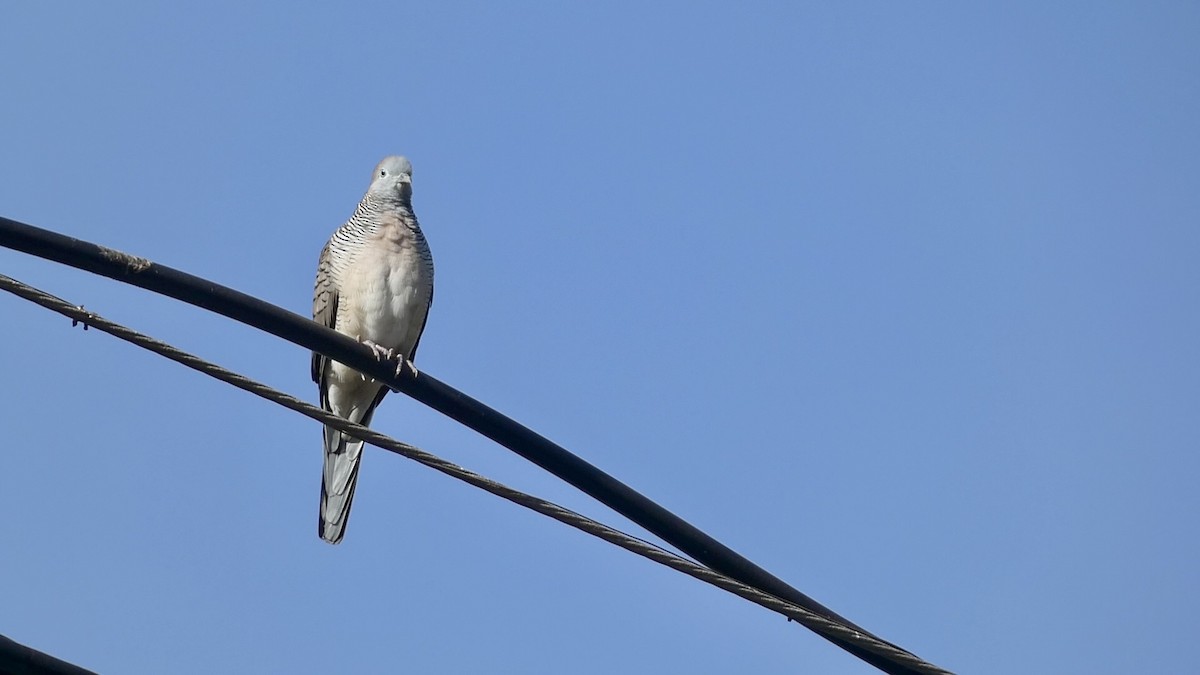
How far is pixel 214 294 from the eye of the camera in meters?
4.49

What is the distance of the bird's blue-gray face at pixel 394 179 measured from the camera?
9164 millimetres

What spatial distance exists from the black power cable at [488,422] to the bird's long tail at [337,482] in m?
3.30

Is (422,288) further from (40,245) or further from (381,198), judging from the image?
(40,245)

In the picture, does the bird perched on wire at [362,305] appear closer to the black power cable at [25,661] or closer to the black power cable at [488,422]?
the black power cable at [488,422]

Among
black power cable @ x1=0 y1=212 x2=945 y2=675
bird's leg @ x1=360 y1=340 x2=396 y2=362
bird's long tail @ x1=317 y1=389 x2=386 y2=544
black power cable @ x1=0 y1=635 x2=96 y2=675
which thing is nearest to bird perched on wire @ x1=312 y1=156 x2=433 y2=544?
bird's long tail @ x1=317 y1=389 x2=386 y2=544

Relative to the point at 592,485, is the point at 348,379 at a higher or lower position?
higher

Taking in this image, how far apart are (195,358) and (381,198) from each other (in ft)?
16.5

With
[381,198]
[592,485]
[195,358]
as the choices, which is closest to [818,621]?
[592,485]

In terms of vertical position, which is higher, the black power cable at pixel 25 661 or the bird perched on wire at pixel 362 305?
the bird perched on wire at pixel 362 305

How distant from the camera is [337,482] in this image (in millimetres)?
8133

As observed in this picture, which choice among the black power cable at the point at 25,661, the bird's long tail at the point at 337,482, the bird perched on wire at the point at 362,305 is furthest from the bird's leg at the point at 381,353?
the black power cable at the point at 25,661

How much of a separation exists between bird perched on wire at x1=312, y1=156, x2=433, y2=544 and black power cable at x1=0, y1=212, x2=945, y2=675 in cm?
343

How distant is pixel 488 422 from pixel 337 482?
367 centimetres

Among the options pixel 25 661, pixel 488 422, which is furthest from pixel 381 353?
pixel 25 661
